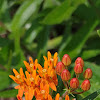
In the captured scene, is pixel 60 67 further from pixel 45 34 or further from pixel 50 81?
pixel 45 34

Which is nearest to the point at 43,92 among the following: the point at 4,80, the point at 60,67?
the point at 60,67

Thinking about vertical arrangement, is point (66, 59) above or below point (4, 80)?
below

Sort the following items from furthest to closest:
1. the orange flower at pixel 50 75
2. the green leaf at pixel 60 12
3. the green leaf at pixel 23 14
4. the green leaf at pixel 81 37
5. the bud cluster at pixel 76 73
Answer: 1. the green leaf at pixel 23 14
2. the green leaf at pixel 81 37
3. the green leaf at pixel 60 12
4. the orange flower at pixel 50 75
5. the bud cluster at pixel 76 73

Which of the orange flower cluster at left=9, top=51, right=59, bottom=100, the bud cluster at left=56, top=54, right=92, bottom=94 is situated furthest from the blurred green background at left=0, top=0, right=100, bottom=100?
the bud cluster at left=56, top=54, right=92, bottom=94

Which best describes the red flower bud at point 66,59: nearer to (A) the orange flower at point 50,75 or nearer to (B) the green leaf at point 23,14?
(A) the orange flower at point 50,75

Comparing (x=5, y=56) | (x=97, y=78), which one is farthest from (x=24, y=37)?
(x=97, y=78)

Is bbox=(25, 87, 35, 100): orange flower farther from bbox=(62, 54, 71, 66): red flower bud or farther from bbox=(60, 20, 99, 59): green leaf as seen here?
bbox=(60, 20, 99, 59): green leaf

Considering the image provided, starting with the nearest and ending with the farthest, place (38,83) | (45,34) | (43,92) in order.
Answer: (43,92) → (38,83) → (45,34)

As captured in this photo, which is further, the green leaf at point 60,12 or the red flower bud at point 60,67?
the green leaf at point 60,12

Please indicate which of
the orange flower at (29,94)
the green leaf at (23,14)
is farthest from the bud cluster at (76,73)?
the green leaf at (23,14)
